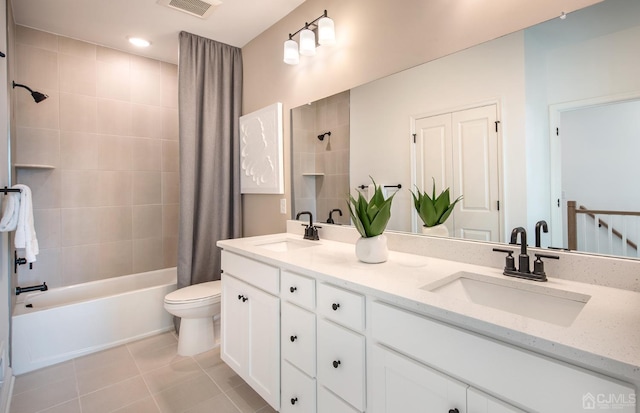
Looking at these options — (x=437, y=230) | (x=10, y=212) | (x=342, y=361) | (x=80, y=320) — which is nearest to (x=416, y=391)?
(x=342, y=361)

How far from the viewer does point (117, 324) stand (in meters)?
2.45

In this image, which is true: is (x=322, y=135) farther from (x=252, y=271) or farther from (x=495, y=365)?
(x=495, y=365)

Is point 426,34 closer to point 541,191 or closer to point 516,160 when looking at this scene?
point 516,160

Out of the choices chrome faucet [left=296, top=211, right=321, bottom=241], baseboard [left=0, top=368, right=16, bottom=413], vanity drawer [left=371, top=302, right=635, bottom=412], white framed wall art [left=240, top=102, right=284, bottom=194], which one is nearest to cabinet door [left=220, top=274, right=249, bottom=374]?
chrome faucet [left=296, top=211, right=321, bottom=241]

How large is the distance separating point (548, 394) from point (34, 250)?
2.49 metres

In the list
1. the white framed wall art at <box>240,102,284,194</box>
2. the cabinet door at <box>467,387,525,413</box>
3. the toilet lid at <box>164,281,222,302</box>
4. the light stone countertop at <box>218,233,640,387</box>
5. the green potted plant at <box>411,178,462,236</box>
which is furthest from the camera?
the white framed wall art at <box>240,102,284,194</box>

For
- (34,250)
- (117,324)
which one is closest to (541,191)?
(34,250)

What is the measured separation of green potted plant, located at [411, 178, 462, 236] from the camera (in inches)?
57.3

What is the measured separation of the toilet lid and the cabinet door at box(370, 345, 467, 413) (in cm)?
159

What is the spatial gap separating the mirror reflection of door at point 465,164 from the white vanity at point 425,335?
4.2 inches

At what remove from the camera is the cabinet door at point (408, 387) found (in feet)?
2.76

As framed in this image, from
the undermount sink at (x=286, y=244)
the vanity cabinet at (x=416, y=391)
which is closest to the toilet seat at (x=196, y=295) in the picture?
the undermount sink at (x=286, y=244)

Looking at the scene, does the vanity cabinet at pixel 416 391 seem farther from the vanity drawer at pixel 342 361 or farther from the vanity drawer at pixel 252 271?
the vanity drawer at pixel 252 271

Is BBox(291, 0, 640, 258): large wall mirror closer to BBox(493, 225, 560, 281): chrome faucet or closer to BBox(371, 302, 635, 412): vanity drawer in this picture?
BBox(493, 225, 560, 281): chrome faucet
